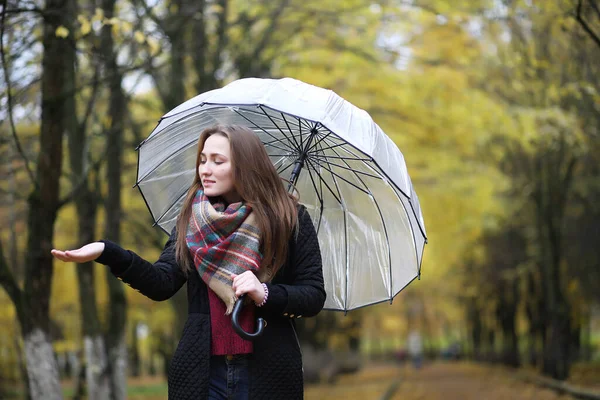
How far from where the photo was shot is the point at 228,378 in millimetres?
3441

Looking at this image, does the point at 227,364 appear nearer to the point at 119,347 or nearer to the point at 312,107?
the point at 312,107

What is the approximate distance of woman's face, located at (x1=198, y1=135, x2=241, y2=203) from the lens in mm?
3641

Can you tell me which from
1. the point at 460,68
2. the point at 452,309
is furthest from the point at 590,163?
the point at 452,309

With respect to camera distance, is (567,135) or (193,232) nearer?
(193,232)

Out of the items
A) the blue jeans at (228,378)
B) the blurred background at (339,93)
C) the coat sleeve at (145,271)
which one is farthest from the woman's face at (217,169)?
the blurred background at (339,93)

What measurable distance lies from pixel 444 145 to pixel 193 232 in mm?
14409

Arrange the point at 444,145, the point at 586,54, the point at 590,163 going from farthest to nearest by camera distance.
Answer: the point at 590,163 → the point at 444,145 → the point at 586,54

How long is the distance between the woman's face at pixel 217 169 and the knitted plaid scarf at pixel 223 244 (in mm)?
105

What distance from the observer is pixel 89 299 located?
36.0ft

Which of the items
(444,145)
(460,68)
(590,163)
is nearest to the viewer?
(460,68)

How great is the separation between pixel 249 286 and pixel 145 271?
0.45 meters

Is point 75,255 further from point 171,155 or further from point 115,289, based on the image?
point 115,289

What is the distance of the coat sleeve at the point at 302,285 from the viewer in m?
3.44

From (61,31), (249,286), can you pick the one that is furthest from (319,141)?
(61,31)
